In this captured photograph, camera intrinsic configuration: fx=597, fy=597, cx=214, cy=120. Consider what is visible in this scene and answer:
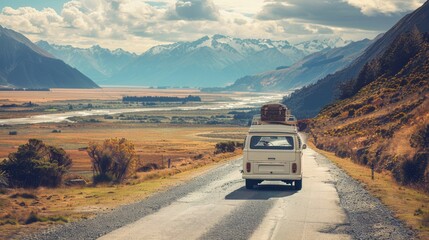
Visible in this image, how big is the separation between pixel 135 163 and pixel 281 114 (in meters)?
17.6

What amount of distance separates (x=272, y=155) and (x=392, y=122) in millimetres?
39244

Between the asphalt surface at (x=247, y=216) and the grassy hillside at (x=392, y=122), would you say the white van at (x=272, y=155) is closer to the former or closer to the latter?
the asphalt surface at (x=247, y=216)

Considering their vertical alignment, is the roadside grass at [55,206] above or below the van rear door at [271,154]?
below

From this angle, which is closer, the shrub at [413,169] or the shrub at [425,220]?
the shrub at [425,220]

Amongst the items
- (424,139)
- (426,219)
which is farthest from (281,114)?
(426,219)

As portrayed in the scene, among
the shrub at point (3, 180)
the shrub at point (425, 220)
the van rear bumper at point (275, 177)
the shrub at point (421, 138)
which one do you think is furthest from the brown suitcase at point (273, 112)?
the shrub at point (425, 220)

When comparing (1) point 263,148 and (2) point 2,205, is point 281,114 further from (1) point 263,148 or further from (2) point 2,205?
(2) point 2,205

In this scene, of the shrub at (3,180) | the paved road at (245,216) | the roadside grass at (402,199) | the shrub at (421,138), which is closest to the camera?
the paved road at (245,216)

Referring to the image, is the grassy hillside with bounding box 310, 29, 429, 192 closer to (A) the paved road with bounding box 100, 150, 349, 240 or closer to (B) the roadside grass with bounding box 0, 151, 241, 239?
(A) the paved road with bounding box 100, 150, 349, 240

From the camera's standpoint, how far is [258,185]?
29531mm

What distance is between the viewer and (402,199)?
2508cm

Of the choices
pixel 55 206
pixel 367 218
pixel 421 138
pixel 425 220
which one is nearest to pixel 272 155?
pixel 367 218

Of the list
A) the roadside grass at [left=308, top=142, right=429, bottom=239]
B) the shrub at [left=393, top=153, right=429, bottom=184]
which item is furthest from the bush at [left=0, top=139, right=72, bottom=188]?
the shrub at [left=393, top=153, right=429, bottom=184]

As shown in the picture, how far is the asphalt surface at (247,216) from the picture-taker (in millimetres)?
17172
